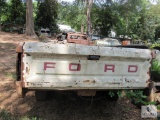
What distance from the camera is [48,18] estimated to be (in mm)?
27641

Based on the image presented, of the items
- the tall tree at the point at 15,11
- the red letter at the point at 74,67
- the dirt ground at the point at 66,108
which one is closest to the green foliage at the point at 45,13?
the tall tree at the point at 15,11

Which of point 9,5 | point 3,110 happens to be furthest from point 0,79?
point 9,5

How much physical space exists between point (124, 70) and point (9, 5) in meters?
24.8

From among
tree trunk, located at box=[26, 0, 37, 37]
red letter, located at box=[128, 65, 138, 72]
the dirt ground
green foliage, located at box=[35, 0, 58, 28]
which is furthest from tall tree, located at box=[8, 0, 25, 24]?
red letter, located at box=[128, 65, 138, 72]

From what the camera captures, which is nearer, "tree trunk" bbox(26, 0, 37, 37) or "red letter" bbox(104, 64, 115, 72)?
"red letter" bbox(104, 64, 115, 72)

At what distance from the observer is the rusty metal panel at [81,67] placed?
309cm

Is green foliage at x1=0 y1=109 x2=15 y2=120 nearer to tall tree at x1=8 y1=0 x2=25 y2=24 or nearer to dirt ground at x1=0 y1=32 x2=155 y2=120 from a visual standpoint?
dirt ground at x1=0 y1=32 x2=155 y2=120

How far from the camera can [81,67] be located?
3270 millimetres

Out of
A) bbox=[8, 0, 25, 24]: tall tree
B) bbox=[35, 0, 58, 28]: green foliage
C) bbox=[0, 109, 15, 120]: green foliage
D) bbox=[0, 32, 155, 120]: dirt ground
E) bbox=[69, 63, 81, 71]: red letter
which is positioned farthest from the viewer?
bbox=[35, 0, 58, 28]: green foliage

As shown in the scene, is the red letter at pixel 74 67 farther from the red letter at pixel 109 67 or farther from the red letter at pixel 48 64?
the red letter at pixel 109 67

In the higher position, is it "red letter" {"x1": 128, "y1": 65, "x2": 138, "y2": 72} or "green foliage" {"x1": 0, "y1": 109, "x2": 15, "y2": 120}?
"red letter" {"x1": 128, "y1": 65, "x2": 138, "y2": 72}

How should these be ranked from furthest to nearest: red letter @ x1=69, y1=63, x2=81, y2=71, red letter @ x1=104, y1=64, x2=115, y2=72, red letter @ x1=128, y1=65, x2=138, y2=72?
red letter @ x1=128, y1=65, x2=138, y2=72 → red letter @ x1=104, y1=64, x2=115, y2=72 → red letter @ x1=69, y1=63, x2=81, y2=71

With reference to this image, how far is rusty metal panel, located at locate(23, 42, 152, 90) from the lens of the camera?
10.1 feet

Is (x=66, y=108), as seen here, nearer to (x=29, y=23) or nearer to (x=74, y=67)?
(x=74, y=67)
